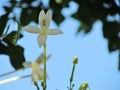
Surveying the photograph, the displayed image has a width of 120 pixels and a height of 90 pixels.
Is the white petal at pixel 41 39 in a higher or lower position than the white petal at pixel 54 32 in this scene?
lower

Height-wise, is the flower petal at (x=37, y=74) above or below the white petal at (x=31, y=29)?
below

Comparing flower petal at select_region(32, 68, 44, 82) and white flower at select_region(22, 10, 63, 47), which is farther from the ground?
white flower at select_region(22, 10, 63, 47)

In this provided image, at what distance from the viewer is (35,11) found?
3.53ft

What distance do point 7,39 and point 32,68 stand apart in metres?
0.12

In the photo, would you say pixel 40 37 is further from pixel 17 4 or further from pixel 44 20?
pixel 17 4

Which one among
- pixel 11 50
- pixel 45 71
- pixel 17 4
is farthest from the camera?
pixel 17 4

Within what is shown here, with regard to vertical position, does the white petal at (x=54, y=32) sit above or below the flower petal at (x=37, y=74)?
above

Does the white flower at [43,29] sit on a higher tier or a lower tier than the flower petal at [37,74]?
higher

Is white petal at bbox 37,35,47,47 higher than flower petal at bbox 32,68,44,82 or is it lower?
higher

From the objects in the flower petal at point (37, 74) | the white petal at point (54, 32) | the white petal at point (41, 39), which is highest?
the white petal at point (54, 32)

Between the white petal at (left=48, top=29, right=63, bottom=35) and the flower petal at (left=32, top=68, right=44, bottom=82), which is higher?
the white petal at (left=48, top=29, right=63, bottom=35)

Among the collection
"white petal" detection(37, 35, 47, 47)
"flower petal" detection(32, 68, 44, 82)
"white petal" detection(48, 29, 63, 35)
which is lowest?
"flower petal" detection(32, 68, 44, 82)

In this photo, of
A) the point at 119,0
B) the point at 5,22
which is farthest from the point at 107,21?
the point at 5,22

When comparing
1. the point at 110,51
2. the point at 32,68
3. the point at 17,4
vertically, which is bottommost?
the point at 110,51
